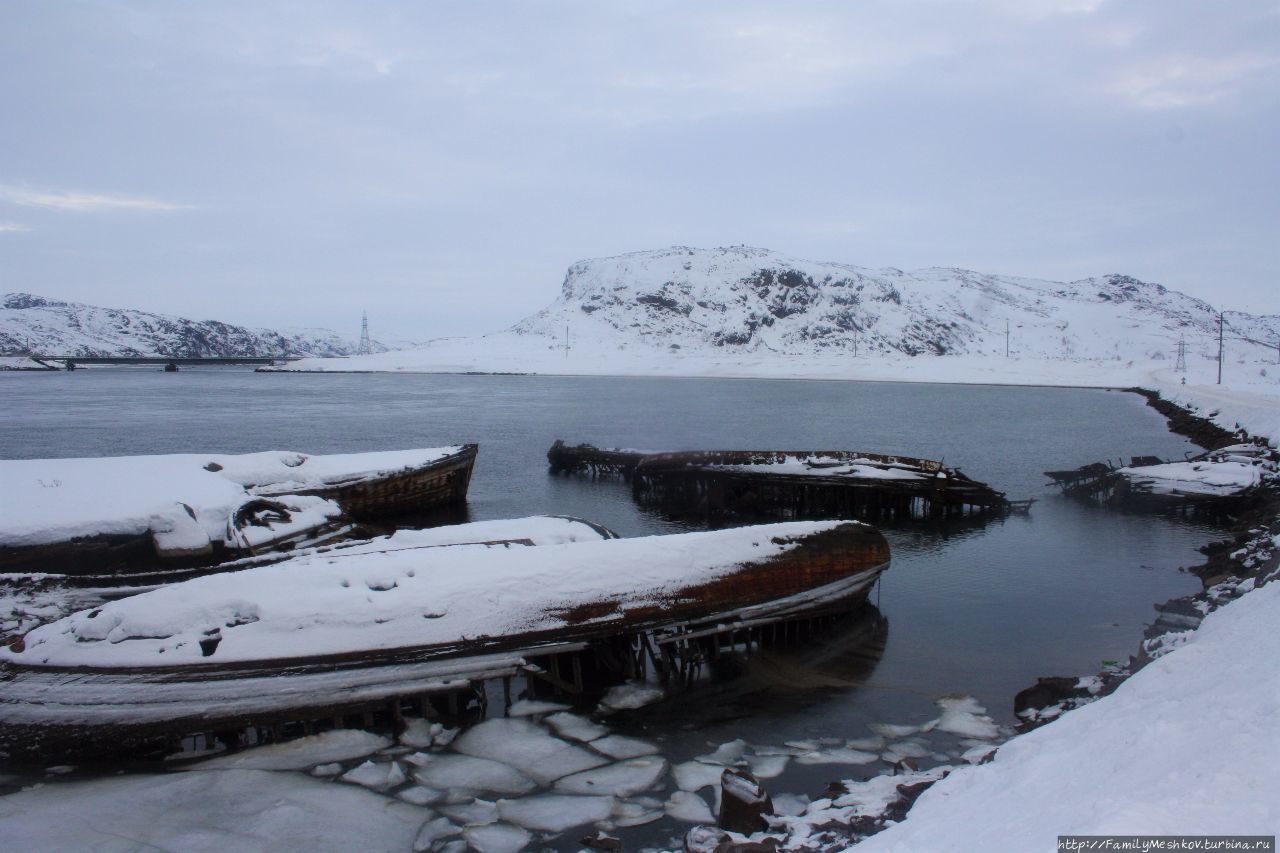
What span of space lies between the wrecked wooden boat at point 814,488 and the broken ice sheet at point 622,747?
18673 millimetres

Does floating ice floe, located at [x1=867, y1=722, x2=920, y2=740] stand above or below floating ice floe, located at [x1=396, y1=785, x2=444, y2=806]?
below

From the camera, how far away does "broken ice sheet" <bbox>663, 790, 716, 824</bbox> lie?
9031mm

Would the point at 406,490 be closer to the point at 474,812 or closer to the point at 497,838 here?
the point at 474,812

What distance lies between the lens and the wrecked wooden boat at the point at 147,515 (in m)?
Answer: 17.9

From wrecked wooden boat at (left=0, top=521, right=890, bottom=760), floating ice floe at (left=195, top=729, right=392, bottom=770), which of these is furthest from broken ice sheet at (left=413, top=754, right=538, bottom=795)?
wrecked wooden boat at (left=0, top=521, right=890, bottom=760)

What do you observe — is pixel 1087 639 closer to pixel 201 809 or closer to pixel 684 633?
pixel 684 633

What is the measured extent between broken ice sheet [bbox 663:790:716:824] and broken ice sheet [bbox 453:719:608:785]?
53.5 inches

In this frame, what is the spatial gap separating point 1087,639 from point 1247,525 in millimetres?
11891

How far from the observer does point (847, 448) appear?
155 ft

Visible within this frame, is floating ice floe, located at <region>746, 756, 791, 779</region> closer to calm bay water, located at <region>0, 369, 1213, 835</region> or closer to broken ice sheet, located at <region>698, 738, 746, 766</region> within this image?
broken ice sheet, located at <region>698, 738, 746, 766</region>

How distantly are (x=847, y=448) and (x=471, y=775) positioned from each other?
130 ft

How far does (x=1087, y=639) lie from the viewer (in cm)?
1574

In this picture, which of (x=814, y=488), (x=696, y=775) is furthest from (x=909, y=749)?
(x=814, y=488)

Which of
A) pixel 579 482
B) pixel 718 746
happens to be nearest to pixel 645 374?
pixel 579 482
